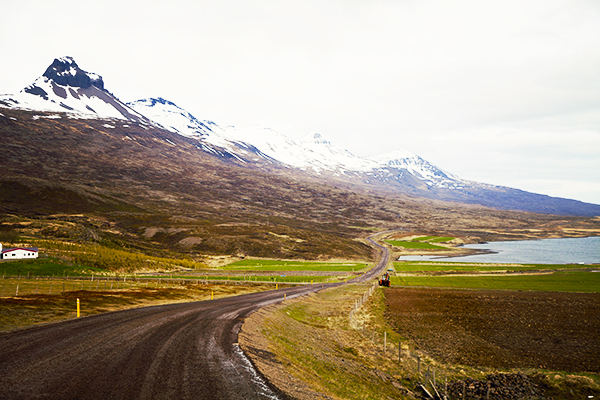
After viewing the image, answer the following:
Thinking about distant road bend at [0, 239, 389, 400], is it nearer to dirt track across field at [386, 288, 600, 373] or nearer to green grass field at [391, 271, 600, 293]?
dirt track across field at [386, 288, 600, 373]

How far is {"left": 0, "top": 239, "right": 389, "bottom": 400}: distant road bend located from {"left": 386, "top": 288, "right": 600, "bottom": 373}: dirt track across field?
18.9 m

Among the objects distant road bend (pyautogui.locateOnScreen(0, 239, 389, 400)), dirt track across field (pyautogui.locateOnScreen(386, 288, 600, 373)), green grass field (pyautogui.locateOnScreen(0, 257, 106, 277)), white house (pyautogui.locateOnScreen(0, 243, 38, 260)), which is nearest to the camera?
distant road bend (pyautogui.locateOnScreen(0, 239, 389, 400))

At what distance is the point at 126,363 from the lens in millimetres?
15727

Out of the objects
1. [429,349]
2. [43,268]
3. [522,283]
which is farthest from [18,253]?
[522,283]

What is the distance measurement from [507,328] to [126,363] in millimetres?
35477

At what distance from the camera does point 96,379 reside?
1361 centimetres

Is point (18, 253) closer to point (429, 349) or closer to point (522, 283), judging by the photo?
point (429, 349)

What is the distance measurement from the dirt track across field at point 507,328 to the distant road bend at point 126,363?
61.9 ft

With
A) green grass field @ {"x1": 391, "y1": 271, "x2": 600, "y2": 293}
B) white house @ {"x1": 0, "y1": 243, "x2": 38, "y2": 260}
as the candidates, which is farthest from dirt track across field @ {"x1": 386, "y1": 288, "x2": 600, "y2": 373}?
white house @ {"x1": 0, "y1": 243, "x2": 38, "y2": 260}

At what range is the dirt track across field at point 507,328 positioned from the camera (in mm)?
25109

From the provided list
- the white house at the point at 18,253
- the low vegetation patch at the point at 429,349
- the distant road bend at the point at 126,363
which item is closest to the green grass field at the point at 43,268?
the white house at the point at 18,253

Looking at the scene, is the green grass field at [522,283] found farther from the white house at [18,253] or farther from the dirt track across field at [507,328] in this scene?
the white house at [18,253]

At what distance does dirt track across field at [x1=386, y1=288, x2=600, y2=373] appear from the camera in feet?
82.4

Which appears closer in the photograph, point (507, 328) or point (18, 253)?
point (507, 328)
